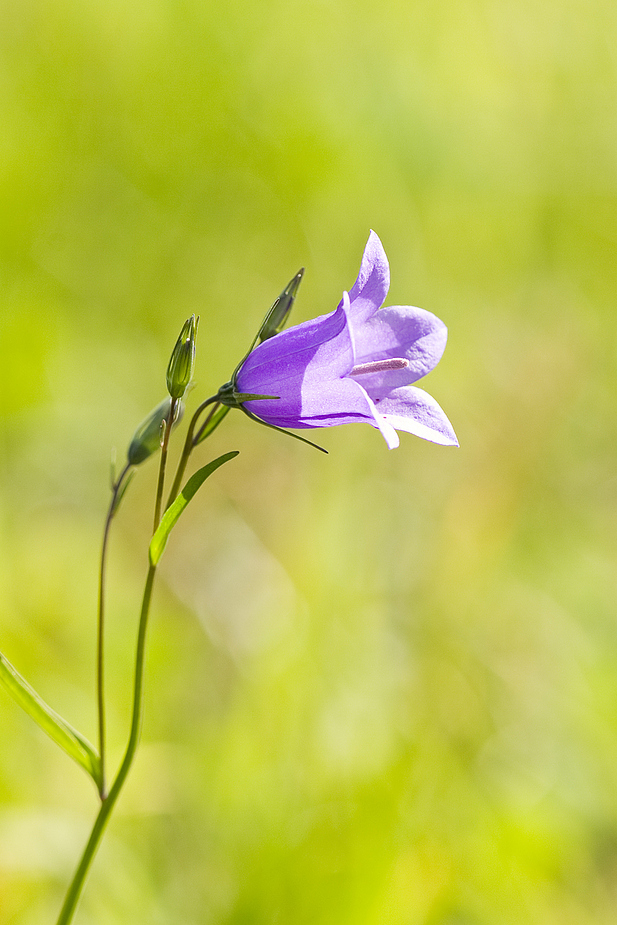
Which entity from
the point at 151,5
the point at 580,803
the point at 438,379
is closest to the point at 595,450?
the point at 438,379

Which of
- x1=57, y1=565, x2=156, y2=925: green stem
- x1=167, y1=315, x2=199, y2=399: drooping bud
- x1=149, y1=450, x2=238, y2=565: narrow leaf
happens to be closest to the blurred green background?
x1=57, y1=565, x2=156, y2=925: green stem

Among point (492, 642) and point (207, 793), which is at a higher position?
point (492, 642)

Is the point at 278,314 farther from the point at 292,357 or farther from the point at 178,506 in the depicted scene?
the point at 178,506

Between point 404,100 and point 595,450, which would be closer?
point 595,450

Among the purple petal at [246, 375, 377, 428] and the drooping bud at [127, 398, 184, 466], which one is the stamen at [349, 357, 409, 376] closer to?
the purple petal at [246, 375, 377, 428]

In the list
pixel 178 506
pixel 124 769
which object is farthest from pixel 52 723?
pixel 178 506

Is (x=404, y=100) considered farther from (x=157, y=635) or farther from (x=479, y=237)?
(x=157, y=635)

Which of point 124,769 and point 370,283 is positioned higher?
point 370,283
